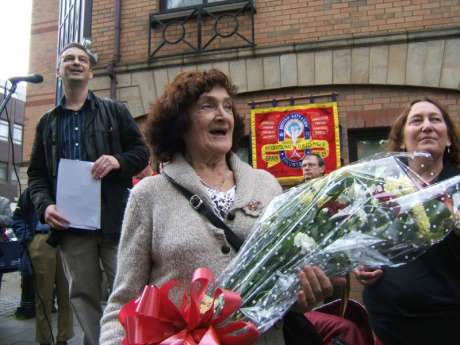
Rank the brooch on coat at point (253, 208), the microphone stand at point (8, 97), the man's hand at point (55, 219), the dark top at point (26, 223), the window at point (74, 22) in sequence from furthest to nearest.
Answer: the window at point (74, 22) → the dark top at point (26, 223) → the microphone stand at point (8, 97) → the man's hand at point (55, 219) → the brooch on coat at point (253, 208)

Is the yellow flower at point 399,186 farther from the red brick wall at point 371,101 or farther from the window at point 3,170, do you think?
the window at point 3,170

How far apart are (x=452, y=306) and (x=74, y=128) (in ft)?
7.68

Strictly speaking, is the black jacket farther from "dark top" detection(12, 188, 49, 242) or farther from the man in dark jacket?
"dark top" detection(12, 188, 49, 242)

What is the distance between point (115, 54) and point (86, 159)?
5060 mm

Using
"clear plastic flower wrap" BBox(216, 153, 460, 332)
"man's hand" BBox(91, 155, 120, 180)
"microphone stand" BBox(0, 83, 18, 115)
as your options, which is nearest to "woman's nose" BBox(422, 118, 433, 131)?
"clear plastic flower wrap" BBox(216, 153, 460, 332)

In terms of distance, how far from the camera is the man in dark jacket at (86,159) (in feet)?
9.09

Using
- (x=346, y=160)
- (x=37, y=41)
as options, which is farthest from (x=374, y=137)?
(x=37, y=41)

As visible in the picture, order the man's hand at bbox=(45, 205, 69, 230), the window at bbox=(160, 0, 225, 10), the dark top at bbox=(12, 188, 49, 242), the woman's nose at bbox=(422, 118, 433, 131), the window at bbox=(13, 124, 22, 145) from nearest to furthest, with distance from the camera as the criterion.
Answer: the woman's nose at bbox=(422, 118, 433, 131)
the man's hand at bbox=(45, 205, 69, 230)
the dark top at bbox=(12, 188, 49, 242)
the window at bbox=(160, 0, 225, 10)
the window at bbox=(13, 124, 22, 145)

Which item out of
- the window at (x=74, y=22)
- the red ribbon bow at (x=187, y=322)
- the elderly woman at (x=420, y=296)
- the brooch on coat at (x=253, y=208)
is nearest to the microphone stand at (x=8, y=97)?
the brooch on coat at (x=253, y=208)

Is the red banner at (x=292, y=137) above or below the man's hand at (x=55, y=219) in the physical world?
above

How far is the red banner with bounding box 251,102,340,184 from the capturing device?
655 cm

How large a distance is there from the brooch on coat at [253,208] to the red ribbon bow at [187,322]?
0.41m

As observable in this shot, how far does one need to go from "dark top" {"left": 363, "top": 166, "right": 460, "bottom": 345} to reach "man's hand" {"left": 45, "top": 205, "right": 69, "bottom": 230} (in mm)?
1787

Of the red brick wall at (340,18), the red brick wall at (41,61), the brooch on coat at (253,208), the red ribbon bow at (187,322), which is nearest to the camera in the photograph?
the red ribbon bow at (187,322)
